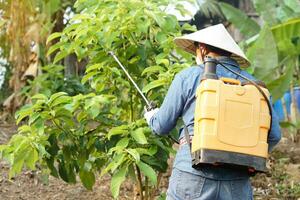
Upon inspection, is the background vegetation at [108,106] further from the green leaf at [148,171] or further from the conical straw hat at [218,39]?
the conical straw hat at [218,39]

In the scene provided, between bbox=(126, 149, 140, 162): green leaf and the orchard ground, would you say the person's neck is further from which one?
the orchard ground

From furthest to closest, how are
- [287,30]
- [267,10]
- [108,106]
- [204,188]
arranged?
1. [267,10]
2. [287,30]
3. [108,106]
4. [204,188]

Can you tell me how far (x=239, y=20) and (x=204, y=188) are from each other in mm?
4017

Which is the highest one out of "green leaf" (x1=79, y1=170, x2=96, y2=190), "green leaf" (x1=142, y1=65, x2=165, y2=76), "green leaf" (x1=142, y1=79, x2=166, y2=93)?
"green leaf" (x1=142, y1=65, x2=165, y2=76)

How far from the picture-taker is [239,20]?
665 centimetres

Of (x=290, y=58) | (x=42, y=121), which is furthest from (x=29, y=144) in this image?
(x=290, y=58)

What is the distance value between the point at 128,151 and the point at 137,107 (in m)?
0.86

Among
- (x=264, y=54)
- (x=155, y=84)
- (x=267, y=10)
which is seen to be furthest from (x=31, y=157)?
(x=267, y=10)

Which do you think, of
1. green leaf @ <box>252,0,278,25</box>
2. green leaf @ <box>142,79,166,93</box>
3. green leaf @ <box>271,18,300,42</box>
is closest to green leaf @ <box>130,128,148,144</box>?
green leaf @ <box>142,79,166,93</box>

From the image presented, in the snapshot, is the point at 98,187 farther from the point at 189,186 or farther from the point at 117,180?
the point at 189,186

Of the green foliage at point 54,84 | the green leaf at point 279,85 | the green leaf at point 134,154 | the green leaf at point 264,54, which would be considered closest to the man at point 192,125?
the green leaf at point 134,154

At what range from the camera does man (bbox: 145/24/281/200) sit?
2.92 meters

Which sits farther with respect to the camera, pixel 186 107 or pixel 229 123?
pixel 186 107

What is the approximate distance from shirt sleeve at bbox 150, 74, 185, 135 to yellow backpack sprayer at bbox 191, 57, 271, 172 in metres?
0.18
